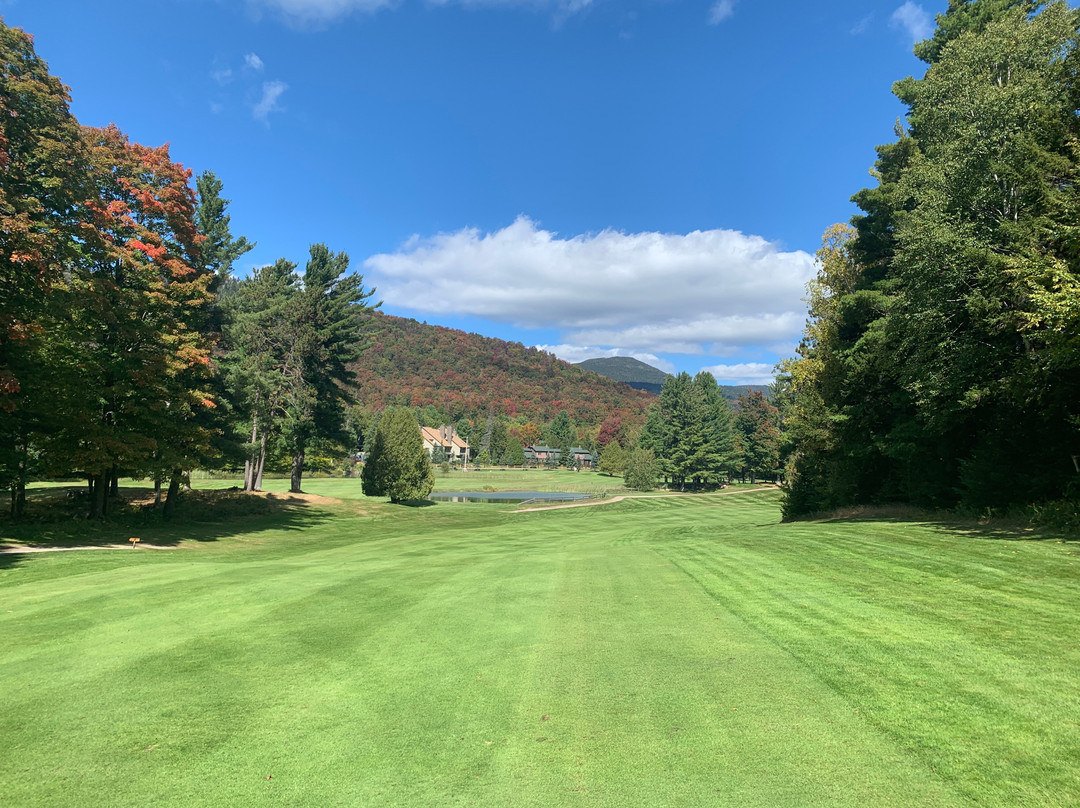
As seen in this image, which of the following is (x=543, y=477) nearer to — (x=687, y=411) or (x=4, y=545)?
(x=687, y=411)

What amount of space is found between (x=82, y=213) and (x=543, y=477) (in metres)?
96.4

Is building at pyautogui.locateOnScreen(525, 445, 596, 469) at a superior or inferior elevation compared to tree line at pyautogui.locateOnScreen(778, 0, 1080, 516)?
inferior

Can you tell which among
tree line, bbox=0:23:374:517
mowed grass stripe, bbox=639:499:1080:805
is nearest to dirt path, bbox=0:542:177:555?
tree line, bbox=0:23:374:517

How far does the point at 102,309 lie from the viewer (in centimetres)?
1956

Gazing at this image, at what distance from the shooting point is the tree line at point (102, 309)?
658 inches

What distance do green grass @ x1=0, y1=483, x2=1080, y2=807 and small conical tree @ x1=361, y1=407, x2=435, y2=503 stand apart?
36.2 m

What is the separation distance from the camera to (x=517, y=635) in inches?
315

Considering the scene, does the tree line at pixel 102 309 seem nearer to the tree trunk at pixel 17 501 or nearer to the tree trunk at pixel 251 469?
the tree trunk at pixel 17 501

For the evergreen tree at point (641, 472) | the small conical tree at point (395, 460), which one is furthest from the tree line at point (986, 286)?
the evergreen tree at point (641, 472)

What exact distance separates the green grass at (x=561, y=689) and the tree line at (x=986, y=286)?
6.30 metres

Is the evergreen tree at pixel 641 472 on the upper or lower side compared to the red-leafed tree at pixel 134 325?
lower

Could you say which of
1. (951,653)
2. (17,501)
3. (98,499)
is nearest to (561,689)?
(951,653)

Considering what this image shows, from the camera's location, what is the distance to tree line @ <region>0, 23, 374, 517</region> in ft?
54.8

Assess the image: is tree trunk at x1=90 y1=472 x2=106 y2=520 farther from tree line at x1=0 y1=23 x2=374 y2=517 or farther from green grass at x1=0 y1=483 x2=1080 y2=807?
green grass at x1=0 y1=483 x2=1080 y2=807
